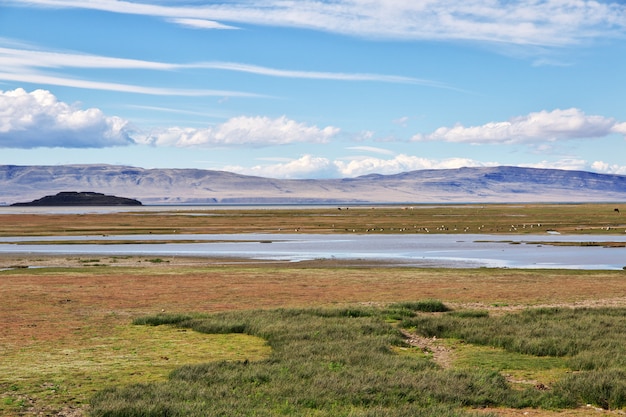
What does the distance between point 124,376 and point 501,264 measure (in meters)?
38.9

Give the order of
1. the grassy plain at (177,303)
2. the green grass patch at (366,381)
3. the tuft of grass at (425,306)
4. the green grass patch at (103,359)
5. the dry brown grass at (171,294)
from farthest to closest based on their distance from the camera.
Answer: the tuft of grass at (425,306) < the dry brown grass at (171,294) < the grassy plain at (177,303) < the green grass patch at (103,359) < the green grass patch at (366,381)

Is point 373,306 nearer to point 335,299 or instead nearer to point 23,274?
point 335,299

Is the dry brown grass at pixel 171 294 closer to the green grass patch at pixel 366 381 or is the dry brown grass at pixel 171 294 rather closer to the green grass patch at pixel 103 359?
the green grass patch at pixel 103 359

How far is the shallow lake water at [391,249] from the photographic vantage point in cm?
5422

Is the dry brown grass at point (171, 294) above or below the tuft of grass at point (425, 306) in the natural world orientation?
below

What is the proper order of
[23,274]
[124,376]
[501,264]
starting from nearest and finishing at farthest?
[124,376]
[23,274]
[501,264]

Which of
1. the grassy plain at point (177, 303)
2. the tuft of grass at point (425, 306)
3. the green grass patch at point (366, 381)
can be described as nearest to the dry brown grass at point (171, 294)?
the grassy plain at point (177, 303)

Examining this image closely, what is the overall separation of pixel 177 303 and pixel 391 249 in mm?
38958

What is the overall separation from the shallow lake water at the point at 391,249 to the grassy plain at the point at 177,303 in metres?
6.41

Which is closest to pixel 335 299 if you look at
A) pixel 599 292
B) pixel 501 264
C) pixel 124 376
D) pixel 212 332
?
pixel 212 332

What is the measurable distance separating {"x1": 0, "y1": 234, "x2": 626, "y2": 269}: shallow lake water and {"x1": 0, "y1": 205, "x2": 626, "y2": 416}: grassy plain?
6410mm

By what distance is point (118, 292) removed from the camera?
3534 cm

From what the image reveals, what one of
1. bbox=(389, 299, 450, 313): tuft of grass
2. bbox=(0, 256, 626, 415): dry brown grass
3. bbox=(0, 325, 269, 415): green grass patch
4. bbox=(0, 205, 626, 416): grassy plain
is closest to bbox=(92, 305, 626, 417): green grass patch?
bbox=(0, 205, 626, 416): grassy plain

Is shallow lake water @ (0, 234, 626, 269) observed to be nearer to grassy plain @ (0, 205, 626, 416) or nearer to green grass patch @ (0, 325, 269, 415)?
grassy plain @ (0, 205, 626, 416)
